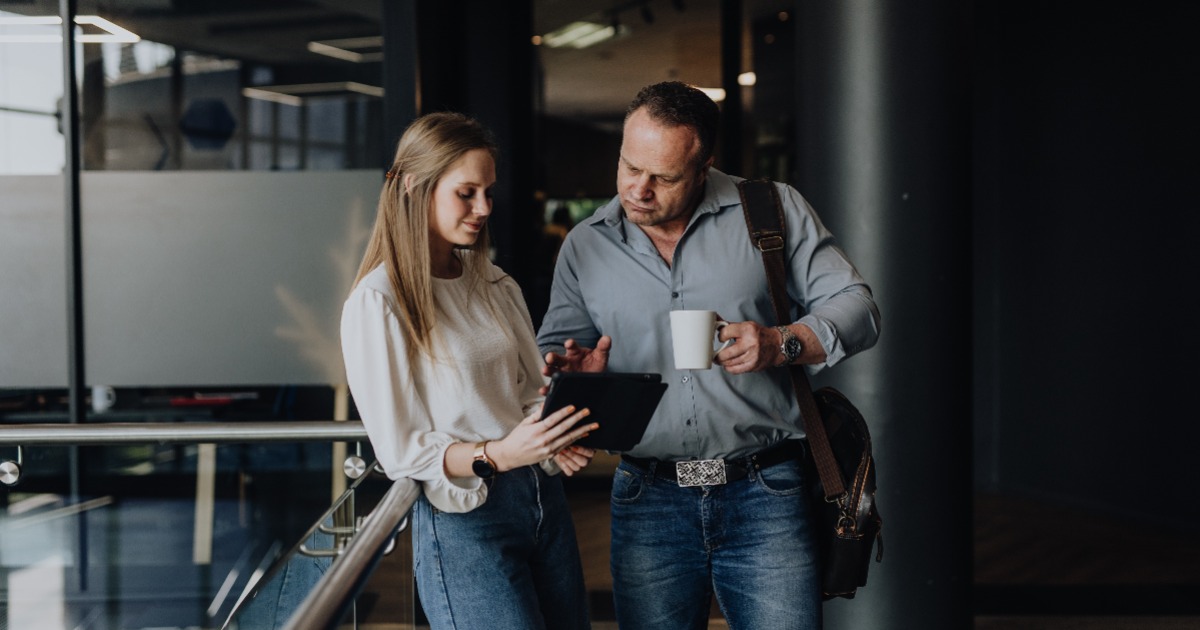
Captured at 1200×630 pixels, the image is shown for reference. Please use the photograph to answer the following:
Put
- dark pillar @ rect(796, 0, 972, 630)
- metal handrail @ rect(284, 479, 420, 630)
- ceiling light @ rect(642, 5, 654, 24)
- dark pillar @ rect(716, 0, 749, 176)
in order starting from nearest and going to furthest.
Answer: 1. metal handrail @ rect(284, 479, 420, 630)
2. dark pillar @ rect(796, 0, 972, 630)
3. dark pillar @ rect(716, 0, 749, 176)
4. ceiling light @ rect(642, 5, 654, 24)

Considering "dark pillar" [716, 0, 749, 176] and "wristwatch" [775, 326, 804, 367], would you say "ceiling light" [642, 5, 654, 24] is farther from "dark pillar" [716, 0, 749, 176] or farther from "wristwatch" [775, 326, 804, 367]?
"wristwatch" [775, 326, 804, 367]

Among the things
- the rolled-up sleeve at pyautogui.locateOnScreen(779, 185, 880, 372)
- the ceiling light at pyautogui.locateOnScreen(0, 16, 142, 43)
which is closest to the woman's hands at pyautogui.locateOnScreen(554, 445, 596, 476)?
the rolled-up sleeve at pyautogui.locateOnScreen(779, 185, 880, 372)

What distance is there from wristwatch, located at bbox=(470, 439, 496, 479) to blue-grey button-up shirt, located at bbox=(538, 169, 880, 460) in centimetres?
46

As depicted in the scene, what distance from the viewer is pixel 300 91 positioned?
15.1 feet

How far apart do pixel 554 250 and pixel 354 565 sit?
4.92m

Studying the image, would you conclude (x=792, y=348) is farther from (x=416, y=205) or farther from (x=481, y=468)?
(x=416, y=205)

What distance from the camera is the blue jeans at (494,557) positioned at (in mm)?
1646

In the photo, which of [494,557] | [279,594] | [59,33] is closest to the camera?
[279,594]

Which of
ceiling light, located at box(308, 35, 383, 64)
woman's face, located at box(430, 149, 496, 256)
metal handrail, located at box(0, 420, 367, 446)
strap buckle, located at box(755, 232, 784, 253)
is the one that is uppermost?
ceiling light, located at box(308, 35, 383, 64)

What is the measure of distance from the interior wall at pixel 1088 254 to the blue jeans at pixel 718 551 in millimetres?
4546

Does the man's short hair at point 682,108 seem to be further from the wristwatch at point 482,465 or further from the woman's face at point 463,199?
the wristwatch at point 482,465

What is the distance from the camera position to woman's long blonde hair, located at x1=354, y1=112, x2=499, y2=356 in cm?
167

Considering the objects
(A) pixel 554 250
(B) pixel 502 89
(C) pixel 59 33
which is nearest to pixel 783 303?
(C) pixel 59 33

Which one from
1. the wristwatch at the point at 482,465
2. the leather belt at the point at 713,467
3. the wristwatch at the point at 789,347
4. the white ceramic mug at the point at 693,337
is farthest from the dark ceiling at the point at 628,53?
the wristwatch at the point at 482,465
